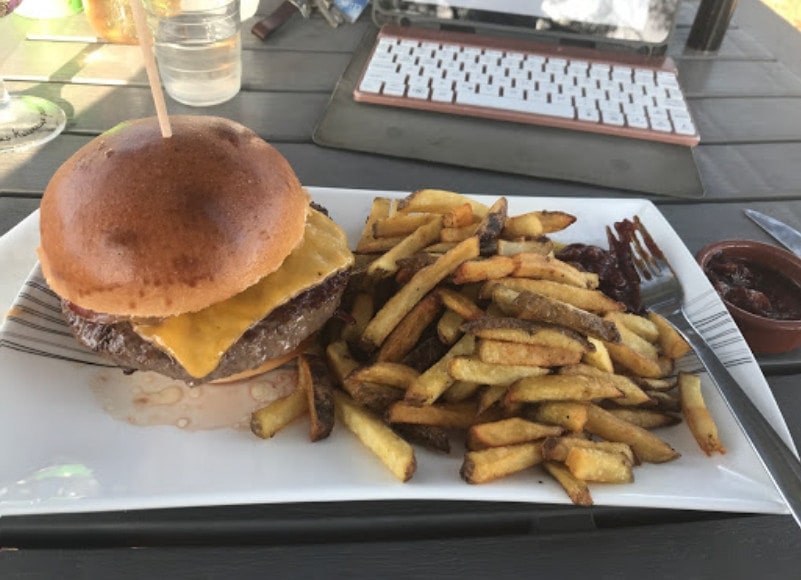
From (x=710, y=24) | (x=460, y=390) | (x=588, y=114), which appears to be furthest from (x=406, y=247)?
(x=710, y=24)

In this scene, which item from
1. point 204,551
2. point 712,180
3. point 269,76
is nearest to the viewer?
point 204,551

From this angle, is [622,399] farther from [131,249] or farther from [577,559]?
[131,249]

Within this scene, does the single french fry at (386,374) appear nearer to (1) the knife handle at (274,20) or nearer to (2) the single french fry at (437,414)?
(2) the single french fry at (437,414)

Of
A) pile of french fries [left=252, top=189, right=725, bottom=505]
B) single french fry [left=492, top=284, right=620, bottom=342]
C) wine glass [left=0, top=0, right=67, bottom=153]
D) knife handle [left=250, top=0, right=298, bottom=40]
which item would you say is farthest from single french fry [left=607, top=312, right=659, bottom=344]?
knife handle [left=250, top=0, right=298, bottom=40]

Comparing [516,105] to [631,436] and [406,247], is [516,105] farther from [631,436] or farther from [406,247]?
[631,436]

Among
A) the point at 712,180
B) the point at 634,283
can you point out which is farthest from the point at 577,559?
the point at 712,180

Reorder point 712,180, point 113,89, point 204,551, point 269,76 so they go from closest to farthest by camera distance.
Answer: point 204,551
point 712,180
point 113,89
point 269,76

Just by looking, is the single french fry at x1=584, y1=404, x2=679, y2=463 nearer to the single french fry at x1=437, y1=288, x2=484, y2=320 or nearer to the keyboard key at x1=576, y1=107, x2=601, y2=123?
the single french fry at x1=437, y1=288, x2=484, y2=320
